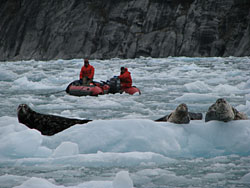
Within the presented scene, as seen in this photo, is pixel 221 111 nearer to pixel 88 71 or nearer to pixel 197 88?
pixel 197 88

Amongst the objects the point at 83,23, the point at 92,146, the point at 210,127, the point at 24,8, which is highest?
the point at 24,8

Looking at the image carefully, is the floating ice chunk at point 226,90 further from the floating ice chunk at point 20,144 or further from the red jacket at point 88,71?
the floating ice chunk at point 20,144

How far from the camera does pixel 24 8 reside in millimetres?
60562

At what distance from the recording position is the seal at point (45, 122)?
496 centimetres

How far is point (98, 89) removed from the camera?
35.3 ft

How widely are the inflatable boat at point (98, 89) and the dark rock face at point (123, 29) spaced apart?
111ft

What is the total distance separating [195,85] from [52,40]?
155 feet

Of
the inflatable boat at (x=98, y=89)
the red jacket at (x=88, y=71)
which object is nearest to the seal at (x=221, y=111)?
the inflatable boat at (x=98, y=89)

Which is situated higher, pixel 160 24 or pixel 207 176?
pixel 160 24

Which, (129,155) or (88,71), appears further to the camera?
(88,71)

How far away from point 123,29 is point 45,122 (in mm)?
47862

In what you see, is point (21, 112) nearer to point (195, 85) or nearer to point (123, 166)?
point (123, 166)

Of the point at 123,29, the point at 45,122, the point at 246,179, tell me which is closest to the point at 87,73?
the point at 45,122

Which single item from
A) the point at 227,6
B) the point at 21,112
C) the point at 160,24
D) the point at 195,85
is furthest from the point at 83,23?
the point at 21,112
